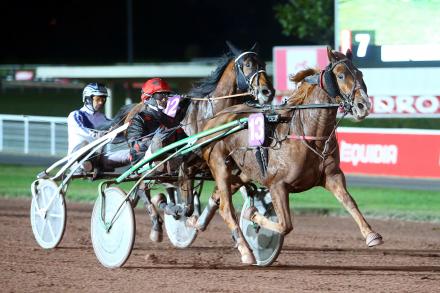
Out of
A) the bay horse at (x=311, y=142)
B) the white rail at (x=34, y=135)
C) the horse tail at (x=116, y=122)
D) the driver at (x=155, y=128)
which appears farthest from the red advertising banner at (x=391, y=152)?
the white rail at (x=34, y=135)

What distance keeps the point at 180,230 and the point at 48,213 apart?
1.22m

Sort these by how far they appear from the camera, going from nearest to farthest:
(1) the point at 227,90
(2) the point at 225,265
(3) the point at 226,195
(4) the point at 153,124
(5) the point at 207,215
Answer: (3) the point at 226,195 < (2) the point at 225,265 < (5) the point at 207,215 < (4) the point at 153,124 < (1) the point at 227,90

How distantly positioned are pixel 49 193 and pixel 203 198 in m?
5.33

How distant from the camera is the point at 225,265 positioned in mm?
8461

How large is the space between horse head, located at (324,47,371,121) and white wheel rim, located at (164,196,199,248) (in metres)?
2.33

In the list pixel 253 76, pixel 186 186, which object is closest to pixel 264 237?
pixel 186 186

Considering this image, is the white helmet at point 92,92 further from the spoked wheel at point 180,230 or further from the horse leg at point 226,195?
the horse leg at point 226,195

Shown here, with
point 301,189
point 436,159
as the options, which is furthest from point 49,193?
point 436,159

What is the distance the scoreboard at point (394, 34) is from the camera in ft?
43.2

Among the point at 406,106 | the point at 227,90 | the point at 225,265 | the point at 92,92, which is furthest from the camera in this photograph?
the point at 406,106

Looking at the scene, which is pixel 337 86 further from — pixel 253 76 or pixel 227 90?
pixel 227 90

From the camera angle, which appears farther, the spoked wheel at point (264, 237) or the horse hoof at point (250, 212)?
the spoked wheel at point (264, 237)

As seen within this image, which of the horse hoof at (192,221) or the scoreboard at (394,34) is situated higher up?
the scoreboard at (394,34)

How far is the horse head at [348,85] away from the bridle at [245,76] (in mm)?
1794
